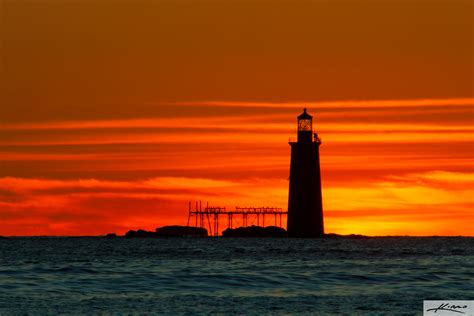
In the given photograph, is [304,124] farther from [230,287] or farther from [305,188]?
[230,287]

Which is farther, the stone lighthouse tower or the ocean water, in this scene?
the stone lighthouse tower

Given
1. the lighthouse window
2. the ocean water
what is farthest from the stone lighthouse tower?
the ocean water

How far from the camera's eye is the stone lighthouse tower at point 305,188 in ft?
431

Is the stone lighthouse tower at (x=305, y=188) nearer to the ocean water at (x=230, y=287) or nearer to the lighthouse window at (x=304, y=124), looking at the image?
the lighthouse window at (x=304, y=124)

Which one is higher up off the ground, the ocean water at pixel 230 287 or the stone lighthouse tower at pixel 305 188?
the stone lighthouse tower at pixel 305 188

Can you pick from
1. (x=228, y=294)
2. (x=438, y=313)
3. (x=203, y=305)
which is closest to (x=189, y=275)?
(x=228, y=294)

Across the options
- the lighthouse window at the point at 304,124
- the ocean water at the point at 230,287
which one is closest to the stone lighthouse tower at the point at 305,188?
the lighthouse window at the point at 304,124

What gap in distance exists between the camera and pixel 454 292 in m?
61.5

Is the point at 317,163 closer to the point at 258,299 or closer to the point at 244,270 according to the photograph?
the point at 244,270

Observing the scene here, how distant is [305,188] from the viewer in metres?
132

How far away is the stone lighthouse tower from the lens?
5177 inches

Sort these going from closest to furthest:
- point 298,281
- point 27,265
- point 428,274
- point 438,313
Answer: point 438,313, point 298,281, point 428,274, point 27,265

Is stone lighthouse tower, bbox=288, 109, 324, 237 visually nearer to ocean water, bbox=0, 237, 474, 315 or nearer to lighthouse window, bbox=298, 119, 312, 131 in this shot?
lighthouse window, bbox=298, 119, 312, 131

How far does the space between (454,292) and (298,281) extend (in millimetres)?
9748
